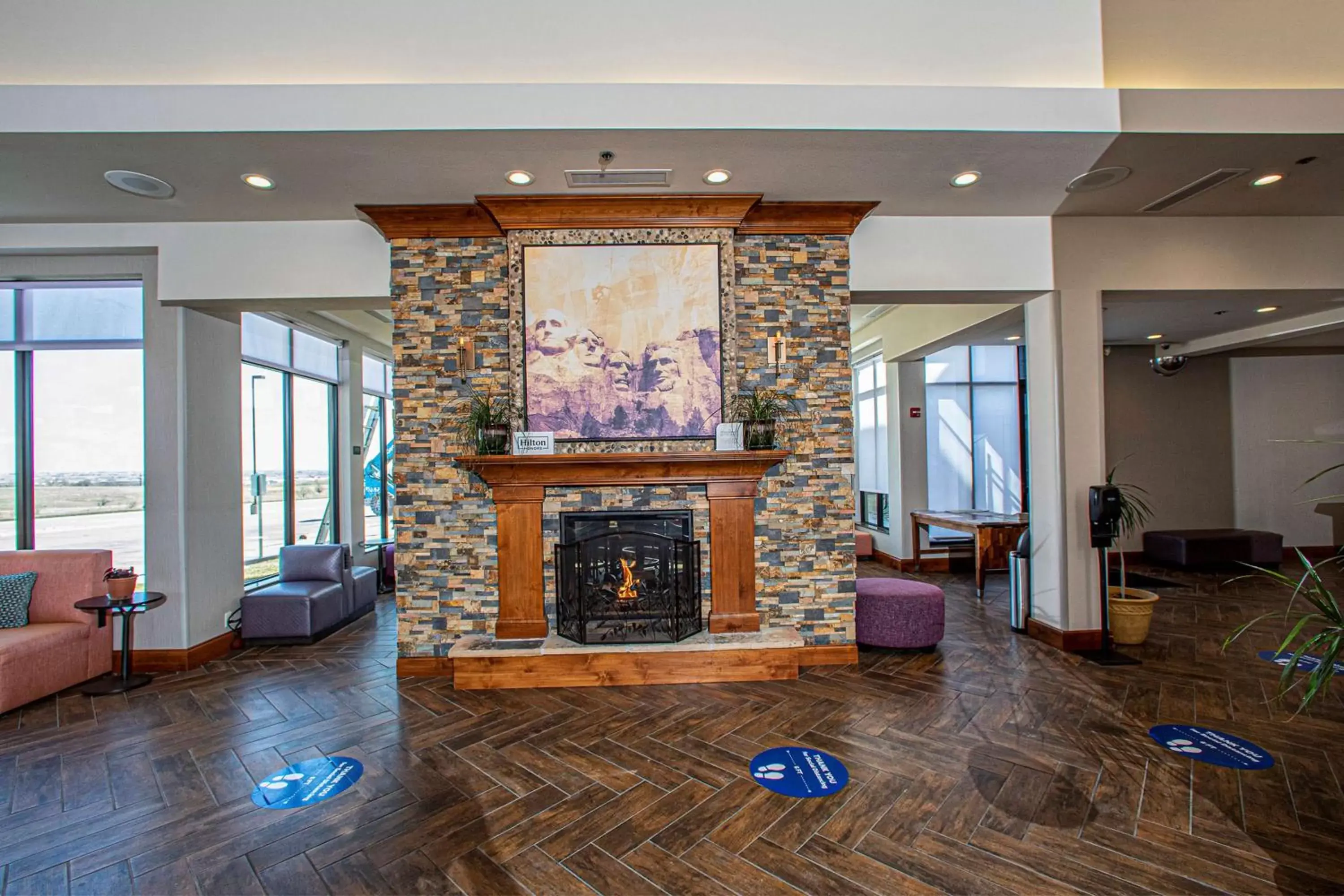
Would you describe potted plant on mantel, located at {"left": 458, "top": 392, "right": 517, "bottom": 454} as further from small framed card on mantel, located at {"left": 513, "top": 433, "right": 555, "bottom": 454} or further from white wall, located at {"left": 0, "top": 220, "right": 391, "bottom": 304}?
white wall, located at {"left": 0, "top": 220, "right": 391, "bottom": 304}

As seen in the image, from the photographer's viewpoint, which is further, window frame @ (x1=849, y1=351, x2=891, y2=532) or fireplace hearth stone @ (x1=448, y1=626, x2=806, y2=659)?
window frame @ (x1=849, y1=351, x2=891, y2=532)

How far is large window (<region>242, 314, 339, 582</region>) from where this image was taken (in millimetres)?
5859

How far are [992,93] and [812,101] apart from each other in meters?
0.98

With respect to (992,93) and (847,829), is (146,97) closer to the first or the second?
(992,93)

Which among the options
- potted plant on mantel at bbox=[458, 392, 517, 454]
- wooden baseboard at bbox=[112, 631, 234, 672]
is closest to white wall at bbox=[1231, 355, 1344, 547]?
potted plant on mantel at bbox=[458, 392, 517, 454]

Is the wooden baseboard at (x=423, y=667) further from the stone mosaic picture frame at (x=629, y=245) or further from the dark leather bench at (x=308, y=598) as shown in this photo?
the stone mosaic picture frame at (x=629, y=245)

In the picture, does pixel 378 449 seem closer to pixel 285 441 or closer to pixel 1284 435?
pixel 285 441

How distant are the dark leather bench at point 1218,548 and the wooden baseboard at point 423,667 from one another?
28.0 ft

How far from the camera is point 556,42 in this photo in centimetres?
316

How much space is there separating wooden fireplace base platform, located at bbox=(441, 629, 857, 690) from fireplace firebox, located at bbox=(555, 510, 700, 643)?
0.69 ft

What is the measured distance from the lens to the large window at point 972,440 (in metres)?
8.13

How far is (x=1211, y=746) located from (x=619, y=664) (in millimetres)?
3092

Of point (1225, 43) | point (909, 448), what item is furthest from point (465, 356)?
point (909, 448)

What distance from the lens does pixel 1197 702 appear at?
11.3 ft
